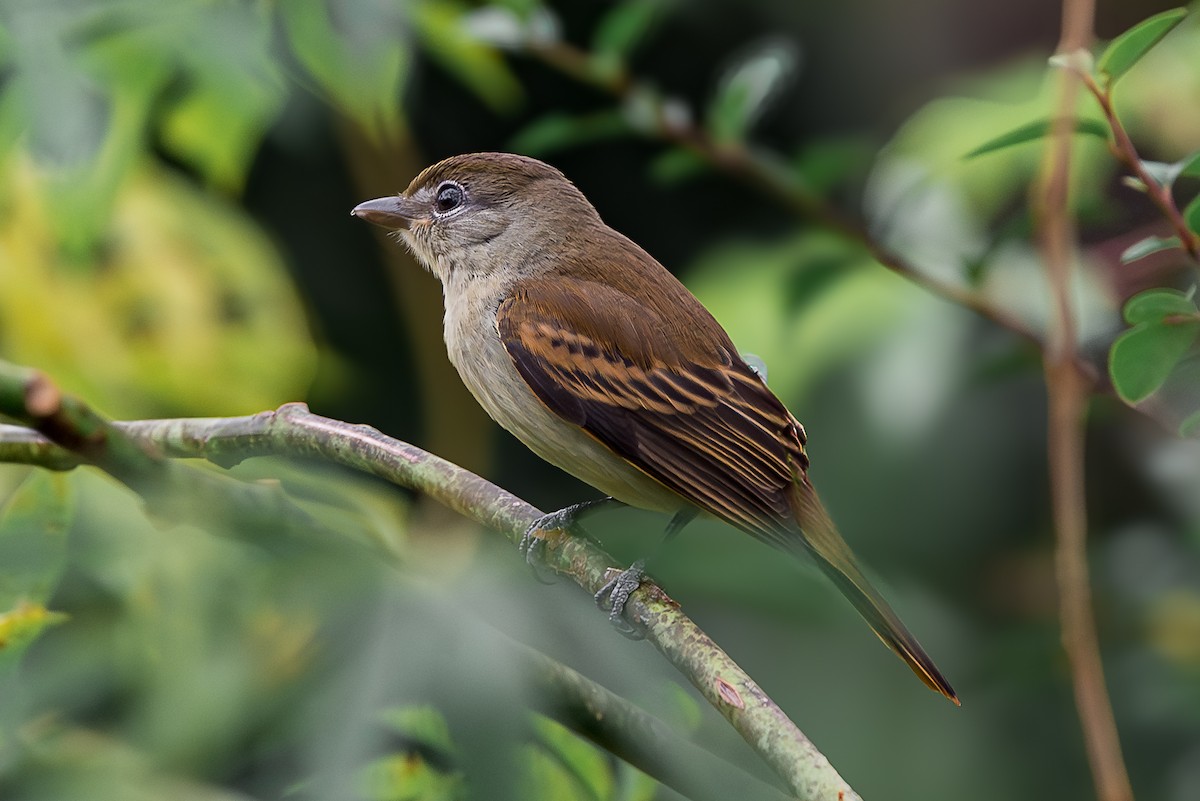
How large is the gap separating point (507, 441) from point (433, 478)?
265cm

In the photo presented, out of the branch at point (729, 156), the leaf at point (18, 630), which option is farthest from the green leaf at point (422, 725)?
the branch at point (729, 156)

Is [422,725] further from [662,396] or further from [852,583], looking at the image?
[662,396]

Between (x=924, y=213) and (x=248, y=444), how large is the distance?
1697 mm

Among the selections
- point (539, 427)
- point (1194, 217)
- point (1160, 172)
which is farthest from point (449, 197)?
point (1194, 217)

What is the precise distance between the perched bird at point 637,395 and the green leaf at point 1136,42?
0.89 metres

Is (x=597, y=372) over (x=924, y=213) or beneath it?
beneath

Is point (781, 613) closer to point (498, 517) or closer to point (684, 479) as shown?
point (684, 479)

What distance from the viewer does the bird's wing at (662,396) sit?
2445 millimetres

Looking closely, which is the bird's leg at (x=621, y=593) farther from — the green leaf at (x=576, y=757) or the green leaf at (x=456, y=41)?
the green leaf at (x=456, y=41)

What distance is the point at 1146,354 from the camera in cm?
161

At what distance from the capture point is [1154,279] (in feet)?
9.61

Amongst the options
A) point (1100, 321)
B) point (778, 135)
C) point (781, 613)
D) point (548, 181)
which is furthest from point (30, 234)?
point (778, 135)

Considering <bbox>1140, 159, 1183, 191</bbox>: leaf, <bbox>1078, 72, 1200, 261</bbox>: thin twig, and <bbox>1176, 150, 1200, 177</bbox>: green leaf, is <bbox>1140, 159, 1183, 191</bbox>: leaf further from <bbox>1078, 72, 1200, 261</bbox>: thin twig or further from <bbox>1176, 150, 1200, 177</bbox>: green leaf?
<bbox>1176, 150, 1200, 177</bbox>: green leaf

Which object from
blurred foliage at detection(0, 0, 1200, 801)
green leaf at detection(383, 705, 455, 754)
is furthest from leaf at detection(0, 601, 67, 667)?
green leaf at detection(383, 705, 455, 754)
